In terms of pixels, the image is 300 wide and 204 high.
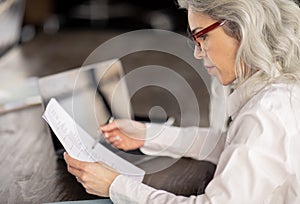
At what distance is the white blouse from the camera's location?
107 centimetres

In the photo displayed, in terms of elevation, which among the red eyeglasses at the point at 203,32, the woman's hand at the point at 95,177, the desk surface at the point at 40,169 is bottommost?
the desk surface at the point at 40,169

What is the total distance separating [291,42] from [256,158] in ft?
0.85

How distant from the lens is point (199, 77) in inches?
86.4

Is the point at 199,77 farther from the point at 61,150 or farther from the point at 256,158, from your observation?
the point at 256,158

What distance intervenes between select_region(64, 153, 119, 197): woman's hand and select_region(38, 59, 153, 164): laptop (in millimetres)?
231

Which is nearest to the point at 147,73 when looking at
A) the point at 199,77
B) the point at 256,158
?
the point at 199,77

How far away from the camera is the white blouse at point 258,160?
1.07 meters

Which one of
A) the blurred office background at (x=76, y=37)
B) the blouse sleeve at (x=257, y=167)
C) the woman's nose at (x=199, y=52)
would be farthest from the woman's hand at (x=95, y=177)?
the blurred office background at (x=76, y=37)

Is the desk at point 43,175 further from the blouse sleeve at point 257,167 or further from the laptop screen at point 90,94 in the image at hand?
the blouse sleeve at point 257,167

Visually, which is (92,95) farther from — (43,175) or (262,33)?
(262,33)

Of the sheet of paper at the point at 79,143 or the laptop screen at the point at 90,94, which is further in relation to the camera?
the laptop screen at the point at 90,94

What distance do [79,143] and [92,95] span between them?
12.4 inches

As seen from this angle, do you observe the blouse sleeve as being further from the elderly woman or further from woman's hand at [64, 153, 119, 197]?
woman's hand at [64, 153, 119, 197]

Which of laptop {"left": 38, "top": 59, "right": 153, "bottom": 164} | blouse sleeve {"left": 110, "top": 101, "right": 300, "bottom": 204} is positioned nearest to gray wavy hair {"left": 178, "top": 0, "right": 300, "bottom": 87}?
blouse sleeve {"left": 110, "top": 101, "right": 300, "bottom": 204}
